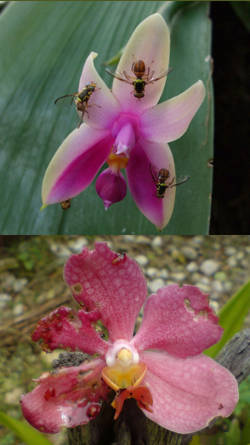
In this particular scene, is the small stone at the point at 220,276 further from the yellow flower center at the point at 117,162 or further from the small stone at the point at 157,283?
the yellow flower center at the point at 117,162

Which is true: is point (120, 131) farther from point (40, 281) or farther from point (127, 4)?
point (40, 281)

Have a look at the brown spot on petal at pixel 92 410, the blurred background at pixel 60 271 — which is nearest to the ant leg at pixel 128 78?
the brown spot on petal at pixel 92 410

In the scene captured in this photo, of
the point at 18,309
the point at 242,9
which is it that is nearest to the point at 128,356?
the point at 242,9

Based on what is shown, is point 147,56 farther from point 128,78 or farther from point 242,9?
point 242,9

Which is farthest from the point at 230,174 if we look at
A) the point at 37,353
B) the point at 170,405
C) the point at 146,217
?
the point at 37,353

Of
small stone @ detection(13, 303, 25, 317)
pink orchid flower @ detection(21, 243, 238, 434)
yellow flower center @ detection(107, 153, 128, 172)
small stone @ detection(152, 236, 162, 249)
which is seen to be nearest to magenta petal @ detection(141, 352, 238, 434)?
pink orchid flower @ detection(21, 243, 238, 434)

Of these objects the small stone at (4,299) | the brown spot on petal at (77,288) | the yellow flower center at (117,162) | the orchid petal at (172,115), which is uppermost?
the orchid petal at (172,115)

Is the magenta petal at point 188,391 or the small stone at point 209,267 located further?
the small stone at point 209,267

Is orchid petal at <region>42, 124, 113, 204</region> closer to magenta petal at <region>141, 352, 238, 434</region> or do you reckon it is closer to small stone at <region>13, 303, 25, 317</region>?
magenta petal at <region>141, 352, 238, 434</region>

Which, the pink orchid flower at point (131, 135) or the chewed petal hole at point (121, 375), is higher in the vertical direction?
the pink orchid flower at point (131, 135)
